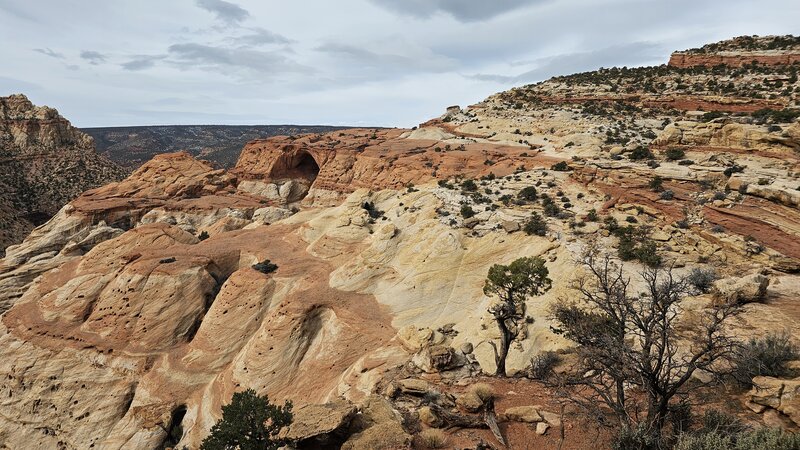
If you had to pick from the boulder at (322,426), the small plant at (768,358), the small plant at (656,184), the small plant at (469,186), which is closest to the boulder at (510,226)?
the small plant at (469,186)

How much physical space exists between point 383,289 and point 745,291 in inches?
834

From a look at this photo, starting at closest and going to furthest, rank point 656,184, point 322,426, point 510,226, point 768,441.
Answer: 1. point 768,441
2. point 322,426
3. point 656,184
4. point 510,226

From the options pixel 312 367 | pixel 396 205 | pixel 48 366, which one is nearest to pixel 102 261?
pixel 48 366

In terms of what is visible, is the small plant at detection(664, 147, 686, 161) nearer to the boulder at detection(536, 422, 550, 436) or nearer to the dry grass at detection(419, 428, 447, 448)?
the boulder at detection(536, 422, 550, 436)

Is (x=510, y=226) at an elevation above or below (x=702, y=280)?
above

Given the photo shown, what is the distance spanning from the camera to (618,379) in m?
10.3

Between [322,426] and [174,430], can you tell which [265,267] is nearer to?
[174,430]

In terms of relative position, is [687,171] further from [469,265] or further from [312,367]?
[312,367]

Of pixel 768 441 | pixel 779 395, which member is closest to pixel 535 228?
pixel 779 395

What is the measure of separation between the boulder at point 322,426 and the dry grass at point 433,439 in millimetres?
2537

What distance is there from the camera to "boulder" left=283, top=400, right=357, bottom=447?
39.3ft

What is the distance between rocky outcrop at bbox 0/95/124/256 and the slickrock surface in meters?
38.8

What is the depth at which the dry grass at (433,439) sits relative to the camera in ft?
37.5

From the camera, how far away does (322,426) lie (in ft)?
40.0
